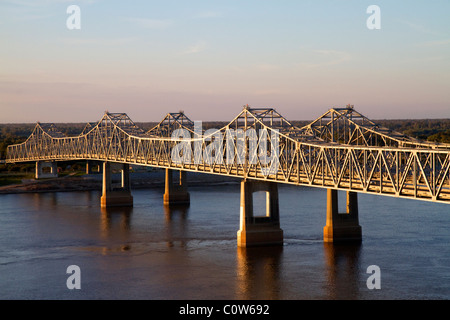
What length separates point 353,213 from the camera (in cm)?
6297

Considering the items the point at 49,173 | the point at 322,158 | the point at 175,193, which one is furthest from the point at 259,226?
the point at 49,173

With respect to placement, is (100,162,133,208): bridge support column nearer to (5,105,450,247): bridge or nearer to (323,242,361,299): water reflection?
(5,105,450,247): bridge

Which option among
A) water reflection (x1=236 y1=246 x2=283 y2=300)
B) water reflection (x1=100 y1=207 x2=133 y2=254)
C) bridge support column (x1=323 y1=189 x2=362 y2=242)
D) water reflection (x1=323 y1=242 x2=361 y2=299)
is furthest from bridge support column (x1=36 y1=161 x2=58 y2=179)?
water reflection (x1=323 y1=242 x2=361 y2=299)

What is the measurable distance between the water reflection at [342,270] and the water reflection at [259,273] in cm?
361

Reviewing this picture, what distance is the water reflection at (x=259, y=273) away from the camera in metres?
47.8

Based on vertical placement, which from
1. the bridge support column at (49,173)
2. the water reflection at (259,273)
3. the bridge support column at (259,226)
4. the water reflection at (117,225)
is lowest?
the water reflection at (259,273)

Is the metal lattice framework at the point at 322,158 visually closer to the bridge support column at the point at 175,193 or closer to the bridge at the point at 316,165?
the bridge at the point at 316,165

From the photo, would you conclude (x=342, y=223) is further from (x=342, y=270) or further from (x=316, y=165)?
(x=342, y=270)

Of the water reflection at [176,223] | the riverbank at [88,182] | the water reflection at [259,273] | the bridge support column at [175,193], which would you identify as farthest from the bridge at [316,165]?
the riverbank at [88,182]

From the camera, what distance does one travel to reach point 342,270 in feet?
174

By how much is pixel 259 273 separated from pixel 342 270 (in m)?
5.94
